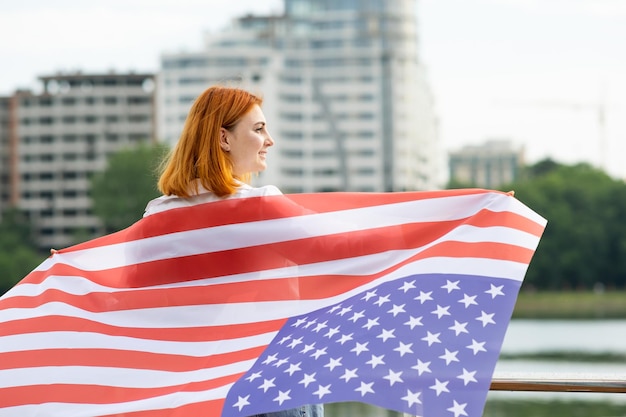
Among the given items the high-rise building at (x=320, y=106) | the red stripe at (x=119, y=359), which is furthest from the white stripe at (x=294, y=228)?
the high-rise building at (x=320, y=106)

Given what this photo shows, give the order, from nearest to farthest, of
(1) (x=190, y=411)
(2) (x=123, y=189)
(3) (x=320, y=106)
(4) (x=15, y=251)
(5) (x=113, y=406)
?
1. (1) (x=190, y=411)
2. (5) (x=113, y=406)
3. (4) (x=15, y=251)
4. (2) (x=123, y=189)
5. (3) (x=320, y=106)

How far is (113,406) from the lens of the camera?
3.58 meters

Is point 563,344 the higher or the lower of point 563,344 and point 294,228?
the lower

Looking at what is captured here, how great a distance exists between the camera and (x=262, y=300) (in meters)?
3.60

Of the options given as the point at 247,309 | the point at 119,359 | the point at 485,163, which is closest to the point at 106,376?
the point at 119,359

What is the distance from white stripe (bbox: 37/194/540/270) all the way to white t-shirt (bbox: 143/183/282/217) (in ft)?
0.30

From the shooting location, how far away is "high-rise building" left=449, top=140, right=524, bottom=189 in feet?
619

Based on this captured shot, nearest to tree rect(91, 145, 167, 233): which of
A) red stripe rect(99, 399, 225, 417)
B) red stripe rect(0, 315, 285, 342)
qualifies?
red stripe rect(0, 315, 285, 342)

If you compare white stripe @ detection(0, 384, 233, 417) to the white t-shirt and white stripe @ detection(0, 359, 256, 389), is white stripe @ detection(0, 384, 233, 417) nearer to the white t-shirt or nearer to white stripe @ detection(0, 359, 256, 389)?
white stripe @ detection(0, 359, 256, 389)

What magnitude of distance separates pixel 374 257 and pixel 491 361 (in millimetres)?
718

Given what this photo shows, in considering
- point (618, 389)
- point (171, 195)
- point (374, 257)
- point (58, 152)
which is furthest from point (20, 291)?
point (58, 152)

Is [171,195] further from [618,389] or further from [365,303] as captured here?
[618,389]

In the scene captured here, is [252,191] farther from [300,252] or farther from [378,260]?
[378,260]

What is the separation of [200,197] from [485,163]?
190 m
